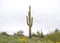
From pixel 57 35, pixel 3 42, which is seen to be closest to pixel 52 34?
pixel 57 35

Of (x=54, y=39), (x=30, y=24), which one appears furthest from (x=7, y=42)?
(x=54, y=39)

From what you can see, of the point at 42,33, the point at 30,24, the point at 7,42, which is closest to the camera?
→ the point at 7,42

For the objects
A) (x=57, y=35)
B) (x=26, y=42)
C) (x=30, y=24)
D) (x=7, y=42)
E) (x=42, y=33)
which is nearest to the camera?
(x=7, y=42)

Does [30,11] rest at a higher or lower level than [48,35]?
higher

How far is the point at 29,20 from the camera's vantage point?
3744cm

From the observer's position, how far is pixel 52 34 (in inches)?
1602

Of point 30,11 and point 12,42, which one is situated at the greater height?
point 30,11

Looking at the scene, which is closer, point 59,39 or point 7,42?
point 7,42

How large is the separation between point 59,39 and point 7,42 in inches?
676

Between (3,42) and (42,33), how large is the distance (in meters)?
25.4

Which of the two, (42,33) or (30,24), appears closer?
(30,24)

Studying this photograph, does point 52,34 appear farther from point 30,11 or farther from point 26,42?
point 26,42

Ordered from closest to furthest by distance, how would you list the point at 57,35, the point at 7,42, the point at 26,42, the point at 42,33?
the point at 7,42 < the point at 26,42 < the point at 57,35 < the point at 42,33

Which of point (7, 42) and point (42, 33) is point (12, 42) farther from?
point (42, 33)
